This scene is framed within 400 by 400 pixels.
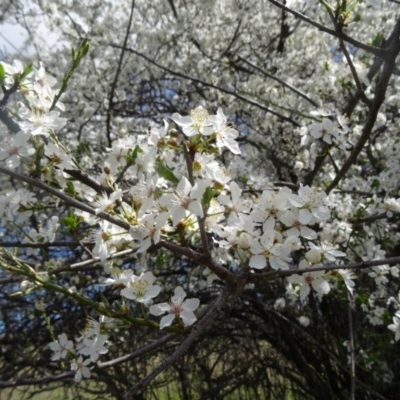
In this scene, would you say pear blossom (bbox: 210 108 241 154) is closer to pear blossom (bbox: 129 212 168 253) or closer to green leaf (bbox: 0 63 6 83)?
pear blossom (bbox: 129 212 168 253)

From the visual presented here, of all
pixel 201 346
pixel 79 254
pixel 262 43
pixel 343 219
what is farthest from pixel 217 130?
pixel 262 43

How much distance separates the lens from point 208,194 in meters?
1.00

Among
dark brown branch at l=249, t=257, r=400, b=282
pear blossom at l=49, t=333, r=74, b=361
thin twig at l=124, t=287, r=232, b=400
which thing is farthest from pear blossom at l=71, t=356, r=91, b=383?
dark brown branch at l=249, t=257, r=400, b=282

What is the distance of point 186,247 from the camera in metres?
1.07

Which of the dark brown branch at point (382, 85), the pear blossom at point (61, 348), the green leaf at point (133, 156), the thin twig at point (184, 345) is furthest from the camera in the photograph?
the pear blossom at point (61, 348)

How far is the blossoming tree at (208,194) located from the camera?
3.75 feet

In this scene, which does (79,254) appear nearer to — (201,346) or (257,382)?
(201,346)

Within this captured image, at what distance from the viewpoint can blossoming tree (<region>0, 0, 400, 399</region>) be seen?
1142 mm

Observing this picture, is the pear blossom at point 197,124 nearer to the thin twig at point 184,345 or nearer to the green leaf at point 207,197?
the green leaf at point 207,197

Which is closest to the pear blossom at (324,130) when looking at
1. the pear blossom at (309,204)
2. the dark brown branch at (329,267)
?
the pear blossom at (309,204)

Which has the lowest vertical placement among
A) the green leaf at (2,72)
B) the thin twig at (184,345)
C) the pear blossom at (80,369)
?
the thin twig at (184,345)

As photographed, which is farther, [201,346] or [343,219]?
[201,346]

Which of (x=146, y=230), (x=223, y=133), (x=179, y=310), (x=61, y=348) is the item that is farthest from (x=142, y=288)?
(x=61, y=348)

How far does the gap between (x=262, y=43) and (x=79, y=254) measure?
3.39 metres
